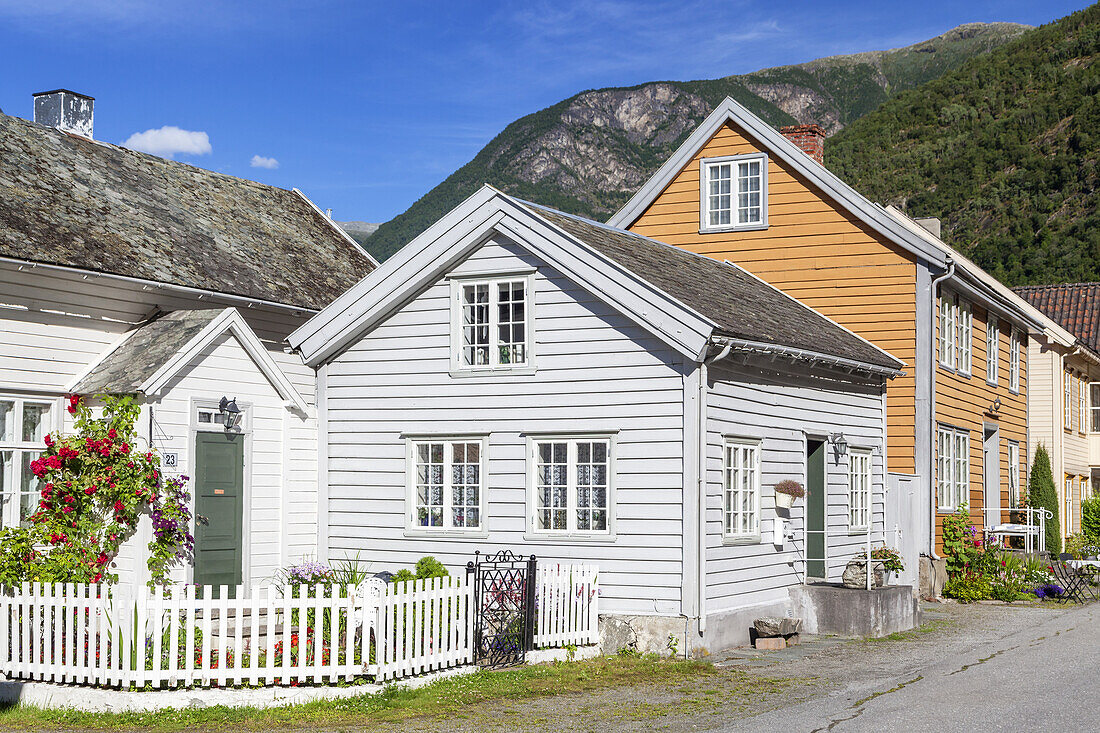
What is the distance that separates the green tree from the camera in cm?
3027

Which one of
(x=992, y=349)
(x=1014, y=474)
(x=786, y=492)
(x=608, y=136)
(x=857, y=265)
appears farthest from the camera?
(x=608, y=136)

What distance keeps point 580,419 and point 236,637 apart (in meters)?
6.05

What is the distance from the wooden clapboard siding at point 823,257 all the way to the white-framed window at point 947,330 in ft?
4.26

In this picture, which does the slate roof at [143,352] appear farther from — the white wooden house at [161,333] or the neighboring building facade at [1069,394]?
the neighboring building facade at [1069,394]

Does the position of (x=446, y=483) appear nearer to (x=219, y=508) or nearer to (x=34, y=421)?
(x=219, y=508)

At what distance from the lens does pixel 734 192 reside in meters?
24.2

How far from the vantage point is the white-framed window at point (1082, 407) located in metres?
36.5

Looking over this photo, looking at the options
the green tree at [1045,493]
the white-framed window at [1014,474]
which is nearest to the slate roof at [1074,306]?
the green tree at [1045,493]

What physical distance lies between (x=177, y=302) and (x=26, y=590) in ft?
19.8

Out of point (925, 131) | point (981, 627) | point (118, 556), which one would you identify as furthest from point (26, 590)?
point (925, 131)

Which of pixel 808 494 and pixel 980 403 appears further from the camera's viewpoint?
pixel 980 403

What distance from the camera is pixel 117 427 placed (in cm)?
1532

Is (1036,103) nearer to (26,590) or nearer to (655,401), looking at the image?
(655,401)

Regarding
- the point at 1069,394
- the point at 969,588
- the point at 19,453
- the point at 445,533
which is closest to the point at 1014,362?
the point at 1069,394
